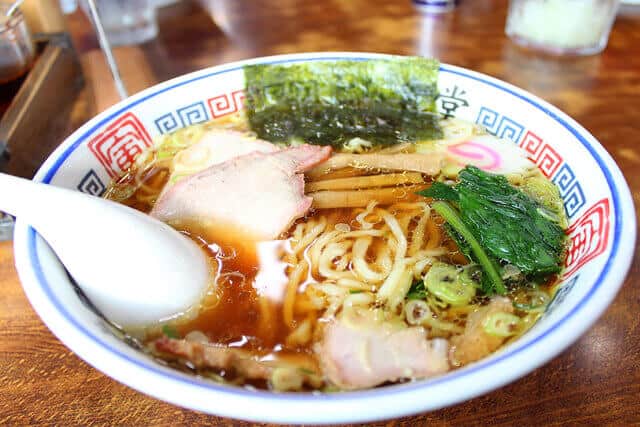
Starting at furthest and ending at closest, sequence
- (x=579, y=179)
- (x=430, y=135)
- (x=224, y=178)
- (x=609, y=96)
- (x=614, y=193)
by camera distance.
Result: (x=609, y=96)
(x=430, y=135)
(x=224, y=178)
(x=579, y=179)
(x=614, y=193)

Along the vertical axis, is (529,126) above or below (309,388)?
above

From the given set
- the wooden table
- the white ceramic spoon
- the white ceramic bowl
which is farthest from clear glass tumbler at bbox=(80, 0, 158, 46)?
the white ceramic spoon

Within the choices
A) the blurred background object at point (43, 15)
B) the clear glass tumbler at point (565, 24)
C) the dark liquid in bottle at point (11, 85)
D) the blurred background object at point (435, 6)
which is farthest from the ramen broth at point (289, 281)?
the blurred background object at point (435, 6)

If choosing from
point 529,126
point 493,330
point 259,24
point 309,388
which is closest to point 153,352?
point 309,388

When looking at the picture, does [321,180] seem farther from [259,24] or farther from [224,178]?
[259,24]

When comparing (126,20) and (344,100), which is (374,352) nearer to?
(344,100)

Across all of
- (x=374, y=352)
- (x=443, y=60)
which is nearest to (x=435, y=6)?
(x=443, y=60)

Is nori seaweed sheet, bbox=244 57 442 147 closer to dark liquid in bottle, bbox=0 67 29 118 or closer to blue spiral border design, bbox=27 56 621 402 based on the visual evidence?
blue spiral border design, bbox=27 56 621 402
